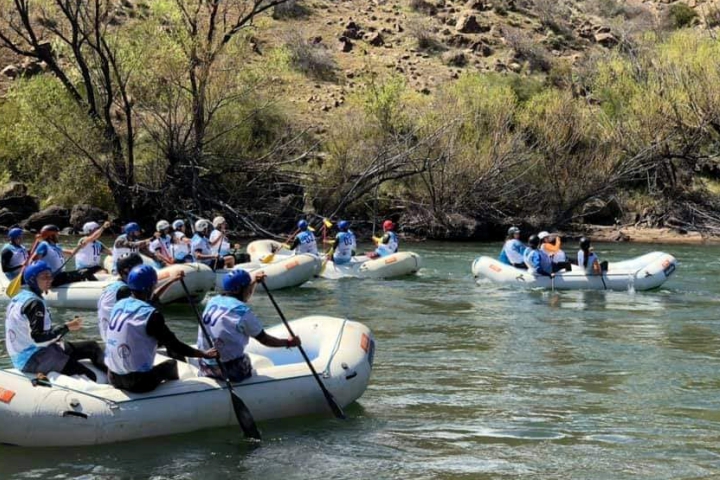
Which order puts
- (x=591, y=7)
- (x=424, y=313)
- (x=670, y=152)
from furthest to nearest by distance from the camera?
(x=591, y=7) < (x=670, y=152) < (x=424, y=313)

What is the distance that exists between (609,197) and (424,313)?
17.4 metres

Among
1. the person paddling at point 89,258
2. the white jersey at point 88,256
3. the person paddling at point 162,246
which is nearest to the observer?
the person paddling at point 89,258

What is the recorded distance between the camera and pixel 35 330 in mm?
7586

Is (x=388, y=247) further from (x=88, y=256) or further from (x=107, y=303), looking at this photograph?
(x=107, y=303)

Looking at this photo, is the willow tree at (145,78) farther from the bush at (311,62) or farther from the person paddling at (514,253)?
the bush at (311,62)

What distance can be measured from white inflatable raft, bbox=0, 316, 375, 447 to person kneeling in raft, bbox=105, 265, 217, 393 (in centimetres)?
15

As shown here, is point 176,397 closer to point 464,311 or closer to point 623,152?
point 464,311

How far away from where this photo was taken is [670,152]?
30.1m

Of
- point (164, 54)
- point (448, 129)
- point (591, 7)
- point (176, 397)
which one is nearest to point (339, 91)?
point (448, 129)

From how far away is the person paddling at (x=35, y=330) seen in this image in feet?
24.6

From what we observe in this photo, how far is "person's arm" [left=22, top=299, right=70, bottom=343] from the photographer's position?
7.50 metres

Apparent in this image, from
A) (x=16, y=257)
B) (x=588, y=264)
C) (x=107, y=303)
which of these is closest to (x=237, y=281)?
(x=107, y=303)

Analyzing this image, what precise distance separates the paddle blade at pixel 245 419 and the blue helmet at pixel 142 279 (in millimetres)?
1188

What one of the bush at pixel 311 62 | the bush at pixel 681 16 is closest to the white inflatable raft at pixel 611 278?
the bush at pixel 311 62
